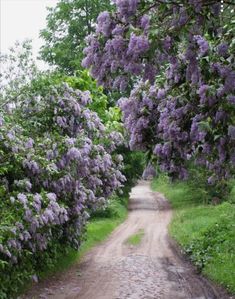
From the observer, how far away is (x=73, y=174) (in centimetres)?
1320

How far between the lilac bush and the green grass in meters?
4.68

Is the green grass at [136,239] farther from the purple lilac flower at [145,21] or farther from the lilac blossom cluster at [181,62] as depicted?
the purple lilac flower at [145,21]

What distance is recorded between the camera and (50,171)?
11375mm

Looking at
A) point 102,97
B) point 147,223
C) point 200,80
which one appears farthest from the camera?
point 147,223

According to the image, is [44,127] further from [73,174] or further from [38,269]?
[38,269]

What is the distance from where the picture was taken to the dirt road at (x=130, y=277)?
40.7ft

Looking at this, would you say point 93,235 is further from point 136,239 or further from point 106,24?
point 106,24

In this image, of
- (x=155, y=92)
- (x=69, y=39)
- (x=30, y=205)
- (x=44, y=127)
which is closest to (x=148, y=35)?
(x=155, y=92)

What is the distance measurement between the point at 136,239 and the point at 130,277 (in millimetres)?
7878

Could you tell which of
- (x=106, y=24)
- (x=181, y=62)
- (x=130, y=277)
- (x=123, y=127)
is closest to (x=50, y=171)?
(x=123, y=127)

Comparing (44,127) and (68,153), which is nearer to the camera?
(68,153)

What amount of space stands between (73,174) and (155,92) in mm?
4114

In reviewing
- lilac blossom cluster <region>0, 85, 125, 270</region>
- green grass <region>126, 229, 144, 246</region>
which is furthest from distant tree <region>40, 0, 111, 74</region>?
lilac blossom cluster <region>0, 85, 125, 270</region>

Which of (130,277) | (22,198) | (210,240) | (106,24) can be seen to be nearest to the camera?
(106,24)
